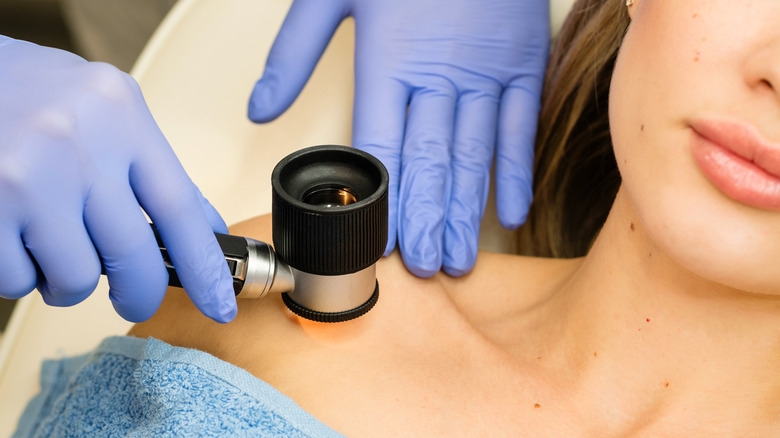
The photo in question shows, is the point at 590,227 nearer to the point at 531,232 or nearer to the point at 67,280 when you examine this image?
the point at 531,232

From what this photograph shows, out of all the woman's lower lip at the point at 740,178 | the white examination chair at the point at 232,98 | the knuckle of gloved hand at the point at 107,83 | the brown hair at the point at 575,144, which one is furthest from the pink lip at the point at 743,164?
the white examination chair at the point at 232,98

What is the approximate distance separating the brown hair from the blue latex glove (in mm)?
749

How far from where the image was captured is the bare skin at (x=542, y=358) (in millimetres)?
888

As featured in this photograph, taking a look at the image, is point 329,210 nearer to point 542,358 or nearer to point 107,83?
point 107,83

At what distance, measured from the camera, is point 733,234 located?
0.73 meters

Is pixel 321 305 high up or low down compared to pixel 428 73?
down

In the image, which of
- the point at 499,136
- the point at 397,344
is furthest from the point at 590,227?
the point at 397,344

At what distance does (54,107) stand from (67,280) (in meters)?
0.17

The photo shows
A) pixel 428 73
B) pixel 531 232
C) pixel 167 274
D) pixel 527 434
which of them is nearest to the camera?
pixel 167 274

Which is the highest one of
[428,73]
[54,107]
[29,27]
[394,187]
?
[54,107]

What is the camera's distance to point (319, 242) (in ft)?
2.55

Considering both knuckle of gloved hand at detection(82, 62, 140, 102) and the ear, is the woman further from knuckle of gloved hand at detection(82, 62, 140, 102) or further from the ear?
knuckle of gloved hand at detection(82, 62, 140, 102)

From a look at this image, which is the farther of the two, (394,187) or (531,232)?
(531,232)

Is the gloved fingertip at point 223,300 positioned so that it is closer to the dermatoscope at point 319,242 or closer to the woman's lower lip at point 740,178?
the dermatoscope at point 319,242
